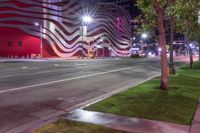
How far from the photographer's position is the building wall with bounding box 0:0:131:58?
7800 centimetres

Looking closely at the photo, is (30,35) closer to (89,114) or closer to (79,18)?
(79,18)

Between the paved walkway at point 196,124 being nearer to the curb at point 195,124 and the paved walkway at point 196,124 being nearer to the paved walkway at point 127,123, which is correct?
the curb at point 195,124

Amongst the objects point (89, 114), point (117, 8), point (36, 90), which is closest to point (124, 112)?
point (89, 114)

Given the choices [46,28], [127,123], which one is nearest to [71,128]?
[127,123]

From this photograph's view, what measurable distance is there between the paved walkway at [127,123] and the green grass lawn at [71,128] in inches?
14.6

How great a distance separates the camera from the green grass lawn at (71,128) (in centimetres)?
763

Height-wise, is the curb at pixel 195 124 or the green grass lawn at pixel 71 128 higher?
the green grass lawn at pixel 71 128

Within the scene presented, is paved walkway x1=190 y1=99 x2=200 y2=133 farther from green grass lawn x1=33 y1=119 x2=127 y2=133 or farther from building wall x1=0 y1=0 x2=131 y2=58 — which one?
building wall x1=0 y1=0 x2=131 y2=58

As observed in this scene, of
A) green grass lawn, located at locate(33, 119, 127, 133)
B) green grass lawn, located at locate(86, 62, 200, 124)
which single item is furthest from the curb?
green grass lawn, located at locate(33, 119, 127, 133)

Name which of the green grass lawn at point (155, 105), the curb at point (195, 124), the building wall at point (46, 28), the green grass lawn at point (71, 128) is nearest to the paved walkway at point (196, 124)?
the curb at point (195, 124)

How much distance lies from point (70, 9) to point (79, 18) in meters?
5.52

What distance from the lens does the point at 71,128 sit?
25.7 feet

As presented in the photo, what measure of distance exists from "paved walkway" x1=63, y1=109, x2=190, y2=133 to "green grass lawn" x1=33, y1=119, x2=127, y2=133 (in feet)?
1.21

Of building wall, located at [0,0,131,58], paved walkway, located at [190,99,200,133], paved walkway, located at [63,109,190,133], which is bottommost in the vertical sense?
paved walkway, located at [190,99,200,133]
